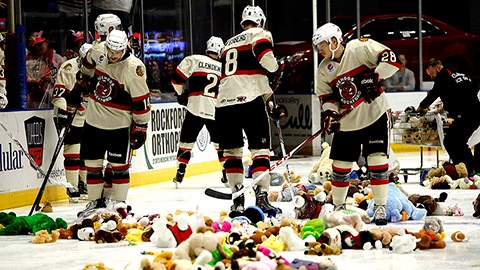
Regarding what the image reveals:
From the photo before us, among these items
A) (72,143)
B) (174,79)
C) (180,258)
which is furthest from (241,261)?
(174,79)

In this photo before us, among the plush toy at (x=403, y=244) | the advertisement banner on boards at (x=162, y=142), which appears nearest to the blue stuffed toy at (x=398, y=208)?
the plush toy at (x=403, y=244)

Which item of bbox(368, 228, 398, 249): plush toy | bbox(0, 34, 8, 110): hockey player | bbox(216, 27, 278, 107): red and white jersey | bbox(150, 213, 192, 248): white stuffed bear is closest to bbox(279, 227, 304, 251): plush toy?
bbox(368, 228, 398, 249): plush toy

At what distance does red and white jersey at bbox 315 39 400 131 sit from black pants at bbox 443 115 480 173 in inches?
123

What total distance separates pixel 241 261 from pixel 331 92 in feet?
7.03

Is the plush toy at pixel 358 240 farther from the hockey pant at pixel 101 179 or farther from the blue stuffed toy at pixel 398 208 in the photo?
the hockey pant at pixel 101 179

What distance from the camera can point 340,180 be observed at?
5.48m

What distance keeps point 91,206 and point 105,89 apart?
88 centimetres

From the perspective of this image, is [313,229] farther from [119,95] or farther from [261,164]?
[119,95]

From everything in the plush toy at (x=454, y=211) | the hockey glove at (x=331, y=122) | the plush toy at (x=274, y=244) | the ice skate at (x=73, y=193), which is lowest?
the ice skate at (x=73, y=193)

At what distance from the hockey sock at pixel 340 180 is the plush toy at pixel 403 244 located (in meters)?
1.12

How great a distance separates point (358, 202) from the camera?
19.7 ft

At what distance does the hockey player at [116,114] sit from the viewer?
19.0 feet

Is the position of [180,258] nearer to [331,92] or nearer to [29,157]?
[331,92]

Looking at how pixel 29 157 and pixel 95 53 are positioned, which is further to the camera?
pixel 29 157
